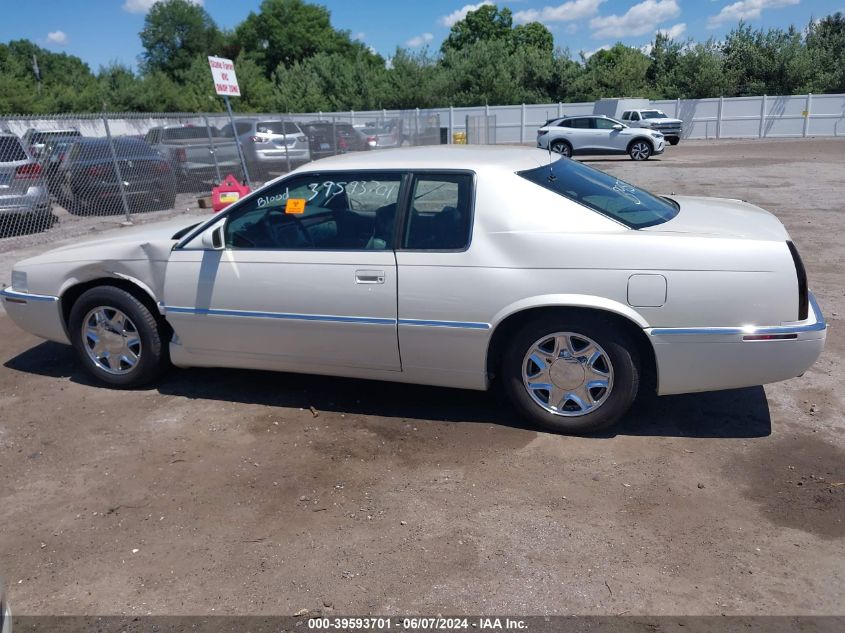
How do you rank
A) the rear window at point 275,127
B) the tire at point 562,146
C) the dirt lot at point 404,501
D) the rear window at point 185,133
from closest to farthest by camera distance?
the dirt lot at point 404,501 < the rear window at point 185,133 < the rear window at point 275,127 < the tire at point 562,146

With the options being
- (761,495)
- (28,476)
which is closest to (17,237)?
(28,476)

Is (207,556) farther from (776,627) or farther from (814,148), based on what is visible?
(814,148)

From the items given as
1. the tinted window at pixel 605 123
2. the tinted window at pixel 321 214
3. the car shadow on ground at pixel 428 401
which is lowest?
the car shadow on ground at pixel 428 401

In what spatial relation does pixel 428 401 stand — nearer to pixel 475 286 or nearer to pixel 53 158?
pixel 475 286

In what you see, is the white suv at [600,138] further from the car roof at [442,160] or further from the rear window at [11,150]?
the car roof at [442,160]

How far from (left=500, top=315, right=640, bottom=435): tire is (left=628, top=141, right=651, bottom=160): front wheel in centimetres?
2276

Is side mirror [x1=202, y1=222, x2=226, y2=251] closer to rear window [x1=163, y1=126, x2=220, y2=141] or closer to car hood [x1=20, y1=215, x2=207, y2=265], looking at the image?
car hood [x1=20, y1=215, x2=207, y2=265]

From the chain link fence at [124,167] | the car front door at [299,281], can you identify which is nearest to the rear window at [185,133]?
the chain link fence at [124,167]

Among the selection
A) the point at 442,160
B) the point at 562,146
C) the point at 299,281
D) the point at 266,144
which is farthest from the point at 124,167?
the point at 562,146

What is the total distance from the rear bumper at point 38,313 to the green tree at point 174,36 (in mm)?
71073

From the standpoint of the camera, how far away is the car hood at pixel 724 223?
3912mm

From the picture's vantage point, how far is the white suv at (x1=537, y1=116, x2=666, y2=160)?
2488 centimetres

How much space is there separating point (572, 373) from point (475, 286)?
2.47 ft

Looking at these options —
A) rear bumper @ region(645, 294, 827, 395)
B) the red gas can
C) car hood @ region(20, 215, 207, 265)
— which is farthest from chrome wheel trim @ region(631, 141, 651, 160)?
rear bumper @ region(645, 294, 827, 395)
